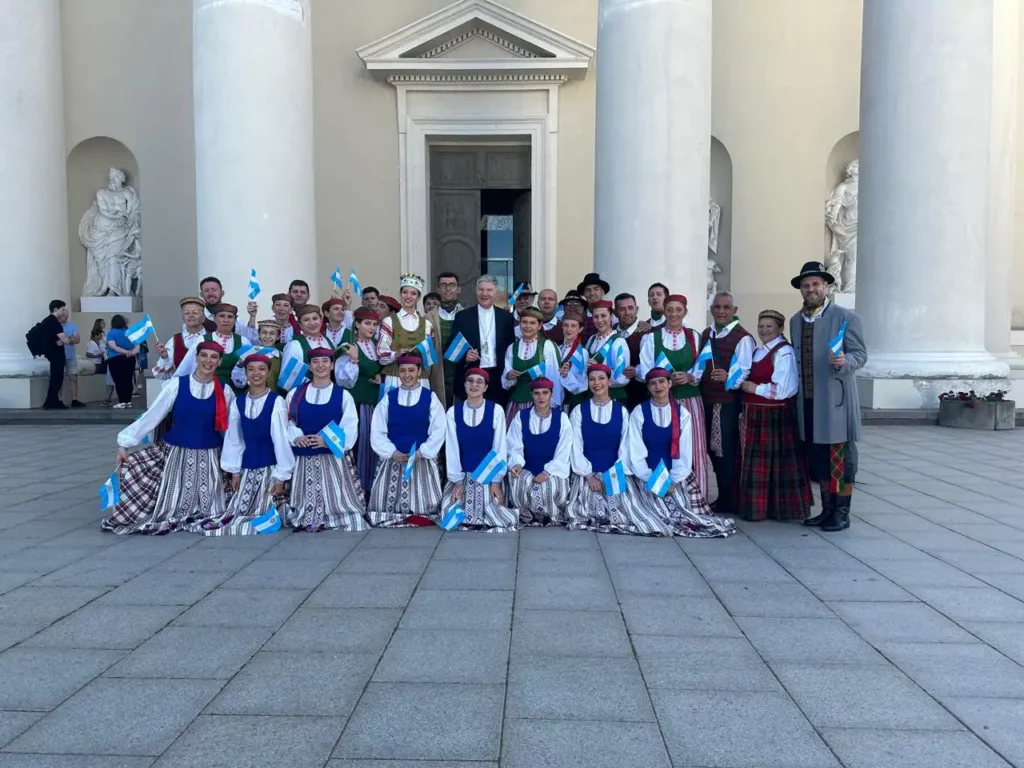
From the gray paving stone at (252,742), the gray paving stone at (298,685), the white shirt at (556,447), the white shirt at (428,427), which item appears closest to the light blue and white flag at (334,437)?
the white shirt at (428,427)

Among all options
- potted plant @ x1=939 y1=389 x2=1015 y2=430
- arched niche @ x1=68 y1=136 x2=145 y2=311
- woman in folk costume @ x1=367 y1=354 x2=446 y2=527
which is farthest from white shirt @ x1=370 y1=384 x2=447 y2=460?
arched niche @ x1=68 y1=136 x2=145 y2=311

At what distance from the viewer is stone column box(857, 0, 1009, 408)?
10438 millimetres

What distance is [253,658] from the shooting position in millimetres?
3396

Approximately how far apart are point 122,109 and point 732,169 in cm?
977

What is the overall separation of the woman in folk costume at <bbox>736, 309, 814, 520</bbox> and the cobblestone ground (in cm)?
21

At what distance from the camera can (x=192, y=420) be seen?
5758mm

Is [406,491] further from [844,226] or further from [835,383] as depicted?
[844,226]

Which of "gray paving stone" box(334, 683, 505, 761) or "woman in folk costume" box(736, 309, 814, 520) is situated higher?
"woman in folk costume" box(736, 309, 814, 520)

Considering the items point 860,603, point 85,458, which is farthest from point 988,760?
point 85,458

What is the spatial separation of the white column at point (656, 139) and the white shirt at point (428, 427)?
3.69m

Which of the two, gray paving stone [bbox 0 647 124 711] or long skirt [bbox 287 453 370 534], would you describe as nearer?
gray paving stone [bbox 0 647 124 711]

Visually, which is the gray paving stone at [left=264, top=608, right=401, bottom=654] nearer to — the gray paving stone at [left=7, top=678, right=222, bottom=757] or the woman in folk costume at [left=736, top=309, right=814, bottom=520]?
the gray paving stone at [left=7, top=678, right=222, bottom=757]

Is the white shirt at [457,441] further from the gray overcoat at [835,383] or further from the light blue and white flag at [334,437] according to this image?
the gray overcoat at [835,383]

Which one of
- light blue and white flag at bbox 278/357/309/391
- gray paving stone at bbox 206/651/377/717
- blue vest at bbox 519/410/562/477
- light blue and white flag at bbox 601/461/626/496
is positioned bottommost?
gray paving stone at bbox 206/651/377/717
